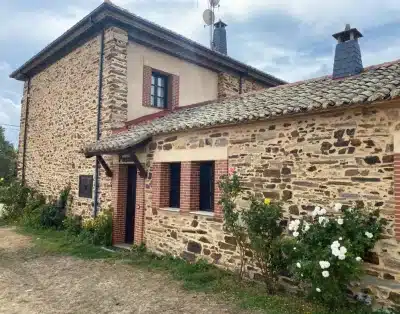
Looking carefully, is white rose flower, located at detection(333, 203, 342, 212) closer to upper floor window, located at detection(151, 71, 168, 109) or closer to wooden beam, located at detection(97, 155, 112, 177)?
wooden beam, located at detection(97, 155, 112, 177)

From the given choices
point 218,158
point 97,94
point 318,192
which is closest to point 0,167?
point 97,94

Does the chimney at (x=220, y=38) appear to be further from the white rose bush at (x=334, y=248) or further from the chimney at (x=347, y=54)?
the white rose bush at (x=334, y=248)

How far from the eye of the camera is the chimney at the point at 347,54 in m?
7.05

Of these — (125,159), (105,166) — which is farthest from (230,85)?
(105,166)

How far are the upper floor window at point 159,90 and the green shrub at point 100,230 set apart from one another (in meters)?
4.37

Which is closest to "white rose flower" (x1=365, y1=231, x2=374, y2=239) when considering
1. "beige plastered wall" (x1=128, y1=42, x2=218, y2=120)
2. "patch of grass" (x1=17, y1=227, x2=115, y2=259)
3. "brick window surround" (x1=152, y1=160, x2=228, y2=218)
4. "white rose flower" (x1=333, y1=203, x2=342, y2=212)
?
"white rose flower" (x1=333, y1=203, x2=342, y2=212)

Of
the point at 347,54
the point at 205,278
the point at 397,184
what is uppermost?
the point at 347,54

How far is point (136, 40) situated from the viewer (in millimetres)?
11375

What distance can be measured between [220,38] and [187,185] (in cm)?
1151

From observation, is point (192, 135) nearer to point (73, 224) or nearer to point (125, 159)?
point (125, 159)

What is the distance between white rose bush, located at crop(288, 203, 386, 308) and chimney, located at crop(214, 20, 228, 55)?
13.3 meters

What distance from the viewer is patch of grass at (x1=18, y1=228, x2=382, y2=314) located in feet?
16.8

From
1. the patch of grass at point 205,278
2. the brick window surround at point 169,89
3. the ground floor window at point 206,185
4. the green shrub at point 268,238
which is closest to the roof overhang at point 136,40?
the brick window surround at point 169,89

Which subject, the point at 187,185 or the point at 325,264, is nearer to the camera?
the point at 325,264
